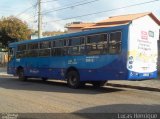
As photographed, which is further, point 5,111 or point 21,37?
point 21,37

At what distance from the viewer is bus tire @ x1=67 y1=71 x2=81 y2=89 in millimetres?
19359

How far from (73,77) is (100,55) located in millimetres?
2841

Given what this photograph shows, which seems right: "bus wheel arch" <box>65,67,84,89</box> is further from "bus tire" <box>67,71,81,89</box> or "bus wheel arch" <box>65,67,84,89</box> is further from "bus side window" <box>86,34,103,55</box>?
"bus side window" <box>86,34,103,55</box>

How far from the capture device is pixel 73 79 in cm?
1981

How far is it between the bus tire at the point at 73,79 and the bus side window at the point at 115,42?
10.3 feet

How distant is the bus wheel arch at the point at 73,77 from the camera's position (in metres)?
19.4

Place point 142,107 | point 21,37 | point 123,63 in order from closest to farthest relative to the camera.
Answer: point 142,107
point 123,63
point 21,37

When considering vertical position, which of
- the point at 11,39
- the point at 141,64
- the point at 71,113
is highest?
the point at 11,39

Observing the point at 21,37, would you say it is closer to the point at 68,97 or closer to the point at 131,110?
the point at 68,97

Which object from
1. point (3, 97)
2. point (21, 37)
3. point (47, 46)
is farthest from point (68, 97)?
point (21, 37)

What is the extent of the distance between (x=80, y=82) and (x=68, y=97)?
153 inches

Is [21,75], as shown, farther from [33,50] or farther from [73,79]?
[73,79]

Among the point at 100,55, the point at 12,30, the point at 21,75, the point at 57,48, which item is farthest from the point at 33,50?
the point at 12,30

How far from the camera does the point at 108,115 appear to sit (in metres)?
10.8
